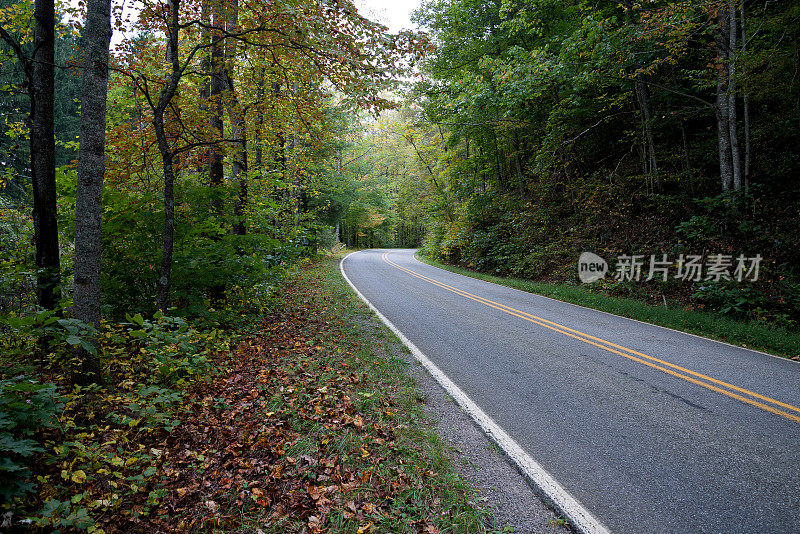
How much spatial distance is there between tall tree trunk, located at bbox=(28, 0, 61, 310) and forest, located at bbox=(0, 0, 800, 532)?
0.09 ft

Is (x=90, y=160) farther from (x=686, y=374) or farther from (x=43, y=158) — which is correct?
(x=686, y=374)

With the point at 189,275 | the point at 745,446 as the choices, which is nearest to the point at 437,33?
the point at 189,275

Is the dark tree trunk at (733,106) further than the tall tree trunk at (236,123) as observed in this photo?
Yes

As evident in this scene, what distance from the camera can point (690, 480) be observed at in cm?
258

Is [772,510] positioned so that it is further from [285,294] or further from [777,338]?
[285,294]

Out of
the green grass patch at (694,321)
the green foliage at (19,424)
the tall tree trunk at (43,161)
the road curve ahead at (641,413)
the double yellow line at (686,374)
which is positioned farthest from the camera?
the green grass patch at (694,321)

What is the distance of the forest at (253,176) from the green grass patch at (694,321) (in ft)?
2.17

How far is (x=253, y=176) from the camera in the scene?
22.8 ft

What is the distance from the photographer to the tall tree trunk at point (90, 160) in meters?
3.25

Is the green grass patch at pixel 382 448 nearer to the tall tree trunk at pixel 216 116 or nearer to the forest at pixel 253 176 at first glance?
the forest at pixel 253 176

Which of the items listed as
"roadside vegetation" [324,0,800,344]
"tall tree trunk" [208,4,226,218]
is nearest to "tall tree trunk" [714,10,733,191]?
"roadside vegetation" [324,0,800,344]

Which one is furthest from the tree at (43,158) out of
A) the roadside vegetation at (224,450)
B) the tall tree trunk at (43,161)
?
the roadside vegetation at (224,450)
